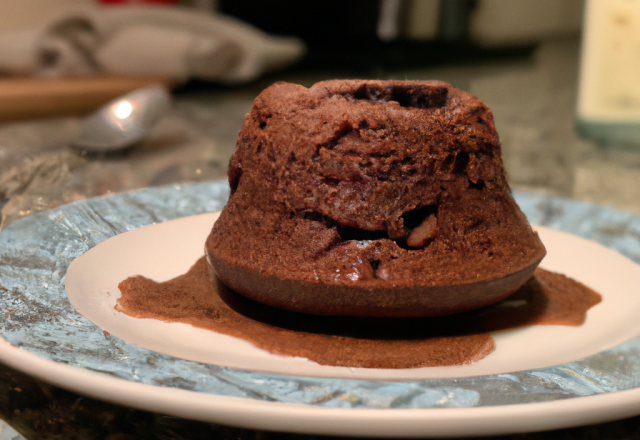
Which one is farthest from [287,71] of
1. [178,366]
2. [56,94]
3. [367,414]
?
[367,414]

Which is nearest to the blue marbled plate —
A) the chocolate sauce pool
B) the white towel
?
the chocolate sauce pool

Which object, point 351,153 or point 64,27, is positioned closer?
point 351,153

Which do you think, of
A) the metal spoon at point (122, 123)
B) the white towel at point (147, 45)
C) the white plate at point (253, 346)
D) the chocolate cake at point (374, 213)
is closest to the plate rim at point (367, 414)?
the white plate at point (253, 346)

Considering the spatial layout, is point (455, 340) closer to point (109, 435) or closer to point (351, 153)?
point (351, 153)

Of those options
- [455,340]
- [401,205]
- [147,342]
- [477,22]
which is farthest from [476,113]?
[477,22]

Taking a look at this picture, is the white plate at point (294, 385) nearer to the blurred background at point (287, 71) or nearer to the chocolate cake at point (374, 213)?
the chocolate cake at point (374, 213)

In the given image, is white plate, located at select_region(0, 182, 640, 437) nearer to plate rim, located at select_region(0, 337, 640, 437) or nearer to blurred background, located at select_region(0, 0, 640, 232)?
plate rim, located at select_region(0, 337, 640, 437)
